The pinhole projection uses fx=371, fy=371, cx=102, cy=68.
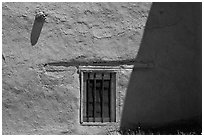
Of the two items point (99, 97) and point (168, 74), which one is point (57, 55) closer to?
point (99, 97)

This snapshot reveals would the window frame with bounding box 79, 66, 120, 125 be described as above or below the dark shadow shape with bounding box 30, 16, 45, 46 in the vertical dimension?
below

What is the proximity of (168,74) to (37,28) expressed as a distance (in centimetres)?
252

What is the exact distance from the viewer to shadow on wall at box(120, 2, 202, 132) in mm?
6746

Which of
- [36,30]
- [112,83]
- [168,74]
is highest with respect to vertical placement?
[36,30]

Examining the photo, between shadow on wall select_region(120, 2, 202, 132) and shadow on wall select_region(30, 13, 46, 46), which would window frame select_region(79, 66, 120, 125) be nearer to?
shadow on wall select_region(120, 2, 202, 132)

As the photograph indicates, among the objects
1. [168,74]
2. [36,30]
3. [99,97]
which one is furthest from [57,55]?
[168,74]

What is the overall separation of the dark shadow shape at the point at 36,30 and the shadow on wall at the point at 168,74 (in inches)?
72.5

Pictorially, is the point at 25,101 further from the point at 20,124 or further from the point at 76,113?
the point at 76,113

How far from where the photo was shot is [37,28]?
6.64m

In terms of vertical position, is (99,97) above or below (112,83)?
below

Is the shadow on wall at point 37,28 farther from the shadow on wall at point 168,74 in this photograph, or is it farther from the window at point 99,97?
the shadow on wall at point 168,74

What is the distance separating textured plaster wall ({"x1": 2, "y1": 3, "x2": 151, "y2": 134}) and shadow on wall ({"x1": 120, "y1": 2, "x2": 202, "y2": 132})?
22 cm

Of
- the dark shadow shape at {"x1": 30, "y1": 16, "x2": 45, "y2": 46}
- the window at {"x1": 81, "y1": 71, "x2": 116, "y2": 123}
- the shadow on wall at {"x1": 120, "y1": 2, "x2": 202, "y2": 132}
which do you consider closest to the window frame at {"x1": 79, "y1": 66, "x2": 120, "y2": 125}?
the window at {"x1": 81, "y1": 71, "x2": 116, "y2": 123}

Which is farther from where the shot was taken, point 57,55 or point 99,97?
point 99,97
